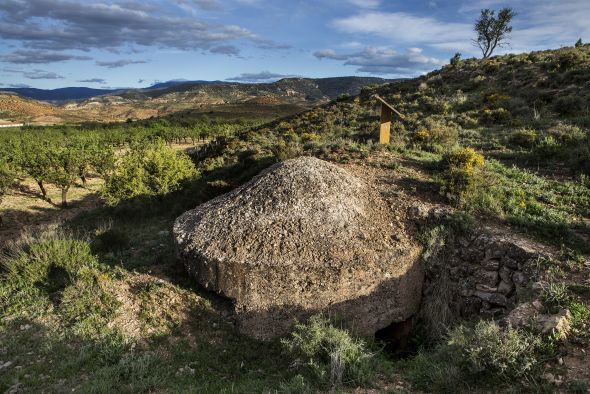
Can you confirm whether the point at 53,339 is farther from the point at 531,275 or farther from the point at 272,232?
the point at 531,275

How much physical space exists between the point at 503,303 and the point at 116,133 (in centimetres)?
6378

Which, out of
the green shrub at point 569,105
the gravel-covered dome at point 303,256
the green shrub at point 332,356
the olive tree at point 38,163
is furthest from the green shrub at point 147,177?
the green shrub at point 569,105

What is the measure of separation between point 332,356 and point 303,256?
→ 316cm

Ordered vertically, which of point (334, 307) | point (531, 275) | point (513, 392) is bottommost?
point (334, 307)

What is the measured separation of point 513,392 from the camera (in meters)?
5.18

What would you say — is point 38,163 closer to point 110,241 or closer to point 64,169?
point 64,169

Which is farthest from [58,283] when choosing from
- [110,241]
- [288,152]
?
[288,152]

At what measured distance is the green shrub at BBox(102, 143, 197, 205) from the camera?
19.1 metres

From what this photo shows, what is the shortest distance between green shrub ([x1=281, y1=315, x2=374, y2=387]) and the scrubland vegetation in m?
0.03

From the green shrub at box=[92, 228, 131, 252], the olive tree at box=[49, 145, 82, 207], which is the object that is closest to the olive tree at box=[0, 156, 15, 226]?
the olive tree at box=[49, 145, 82, 207]

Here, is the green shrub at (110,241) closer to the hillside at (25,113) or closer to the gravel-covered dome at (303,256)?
the gravel-covered dome at (303,256)

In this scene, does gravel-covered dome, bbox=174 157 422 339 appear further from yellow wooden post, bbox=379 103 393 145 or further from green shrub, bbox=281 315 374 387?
yellow wooden post, bbox=379 103 393 145

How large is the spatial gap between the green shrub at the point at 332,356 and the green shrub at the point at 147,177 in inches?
554

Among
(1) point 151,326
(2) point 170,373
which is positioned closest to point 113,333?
(1) point 151,326
